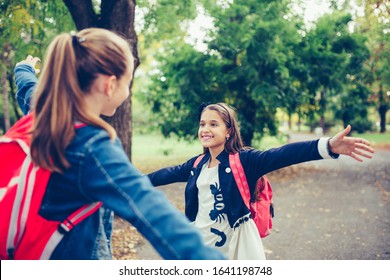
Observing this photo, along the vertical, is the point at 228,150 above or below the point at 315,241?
above

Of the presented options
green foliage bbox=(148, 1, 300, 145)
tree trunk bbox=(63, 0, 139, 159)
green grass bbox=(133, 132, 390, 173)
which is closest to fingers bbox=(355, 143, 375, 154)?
tree trunk bbox=(63, 0, 139, 159)

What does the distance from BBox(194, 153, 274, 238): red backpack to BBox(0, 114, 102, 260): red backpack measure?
55.3 inches

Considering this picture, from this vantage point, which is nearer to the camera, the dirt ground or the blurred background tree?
the dirt ground

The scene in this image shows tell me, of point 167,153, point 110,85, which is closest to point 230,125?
point 110,85

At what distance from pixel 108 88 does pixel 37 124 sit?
275mm

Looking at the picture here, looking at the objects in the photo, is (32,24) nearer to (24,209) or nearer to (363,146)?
(24,209)

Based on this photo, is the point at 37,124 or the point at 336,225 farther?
the point at 336,225

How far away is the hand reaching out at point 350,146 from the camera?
183cm

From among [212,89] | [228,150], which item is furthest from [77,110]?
[212,89]

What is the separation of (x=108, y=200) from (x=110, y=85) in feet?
1.43

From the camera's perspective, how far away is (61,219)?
1225mm

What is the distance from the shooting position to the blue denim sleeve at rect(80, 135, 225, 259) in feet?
3.43

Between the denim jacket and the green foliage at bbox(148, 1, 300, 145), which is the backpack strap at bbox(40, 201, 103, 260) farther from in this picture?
the green foliage at bbox(148, 1, 300, 145)
